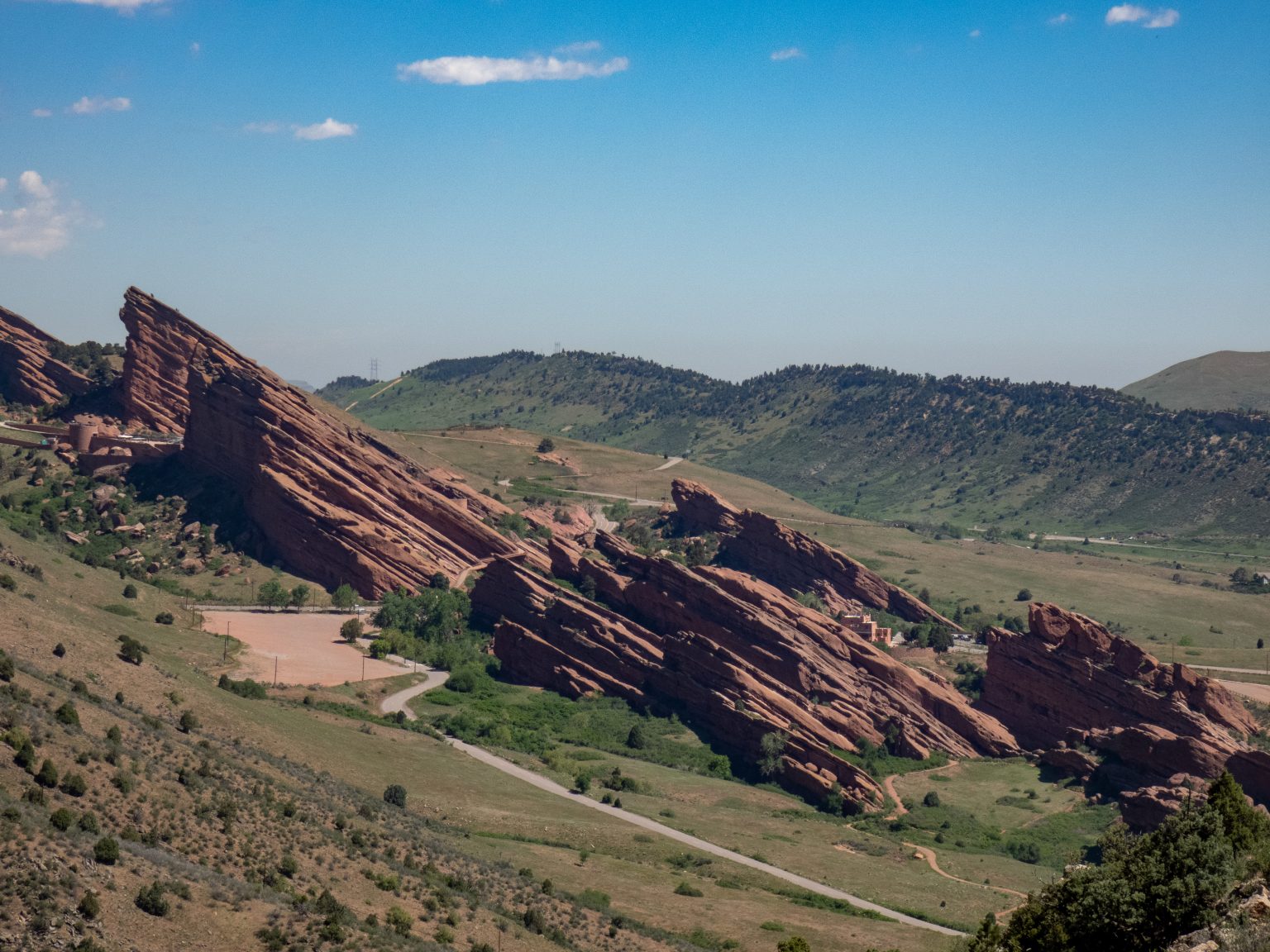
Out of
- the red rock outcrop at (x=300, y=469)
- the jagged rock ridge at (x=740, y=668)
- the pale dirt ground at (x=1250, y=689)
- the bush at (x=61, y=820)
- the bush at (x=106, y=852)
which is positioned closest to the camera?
the bush at (x=106, y=852)

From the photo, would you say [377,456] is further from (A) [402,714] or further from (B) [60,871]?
(B) [60,871]

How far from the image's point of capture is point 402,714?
94.6 metres

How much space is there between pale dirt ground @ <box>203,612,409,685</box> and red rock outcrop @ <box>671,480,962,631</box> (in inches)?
1879

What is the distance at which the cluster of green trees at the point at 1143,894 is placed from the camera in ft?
129

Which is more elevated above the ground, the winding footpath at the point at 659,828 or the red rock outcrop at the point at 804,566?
the red rock outcrop at the point at 804,566

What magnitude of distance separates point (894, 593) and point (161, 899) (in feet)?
350

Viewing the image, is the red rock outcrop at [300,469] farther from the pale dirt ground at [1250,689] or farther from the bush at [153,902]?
the bush at [153,902]

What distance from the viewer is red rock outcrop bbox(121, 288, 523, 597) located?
12625 centimetres

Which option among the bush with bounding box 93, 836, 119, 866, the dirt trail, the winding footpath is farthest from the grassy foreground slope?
the dirt trail

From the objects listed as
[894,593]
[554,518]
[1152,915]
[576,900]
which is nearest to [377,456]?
[554,518]

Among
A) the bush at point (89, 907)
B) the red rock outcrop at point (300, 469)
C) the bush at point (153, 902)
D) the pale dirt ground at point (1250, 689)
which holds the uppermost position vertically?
the red rock outcrop at point (300, 469)

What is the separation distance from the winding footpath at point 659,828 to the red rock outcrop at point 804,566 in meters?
53.0

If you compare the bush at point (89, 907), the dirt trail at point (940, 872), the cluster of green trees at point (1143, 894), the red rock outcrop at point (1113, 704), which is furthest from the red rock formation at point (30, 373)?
the cluster of green trees at point (1143, 894)

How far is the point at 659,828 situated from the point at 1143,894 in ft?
131
